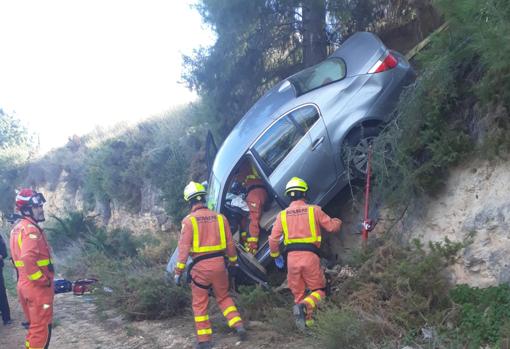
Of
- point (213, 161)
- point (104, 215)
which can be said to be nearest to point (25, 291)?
point (213, 161)

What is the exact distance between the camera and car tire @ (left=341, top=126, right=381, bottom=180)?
650cm

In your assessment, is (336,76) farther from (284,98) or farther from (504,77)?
(504,77)

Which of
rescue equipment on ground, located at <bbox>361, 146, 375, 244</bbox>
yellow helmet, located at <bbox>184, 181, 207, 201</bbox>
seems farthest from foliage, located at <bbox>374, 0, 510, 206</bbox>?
yellow helmet, located at <bbox>184, 181, 207, 201</bbox>

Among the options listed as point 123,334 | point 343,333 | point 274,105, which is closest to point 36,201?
point 123,334

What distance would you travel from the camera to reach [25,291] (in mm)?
5824

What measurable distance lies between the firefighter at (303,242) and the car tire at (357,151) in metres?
0.79

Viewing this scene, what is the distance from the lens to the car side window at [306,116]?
6742 mm

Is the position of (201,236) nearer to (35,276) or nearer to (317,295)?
(317,295)

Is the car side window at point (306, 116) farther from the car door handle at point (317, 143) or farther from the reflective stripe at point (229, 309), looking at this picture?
the reflective stripe at point (229, 309)

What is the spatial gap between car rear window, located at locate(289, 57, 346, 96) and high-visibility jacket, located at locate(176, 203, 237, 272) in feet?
6.89

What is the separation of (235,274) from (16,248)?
266 centimetres

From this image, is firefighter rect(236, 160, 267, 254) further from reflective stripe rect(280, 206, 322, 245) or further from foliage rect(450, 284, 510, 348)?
foliage rect(450, 284, 510, 348)

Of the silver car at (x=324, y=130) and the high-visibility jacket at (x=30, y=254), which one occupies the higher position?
the silver car at (x=324, y=130)

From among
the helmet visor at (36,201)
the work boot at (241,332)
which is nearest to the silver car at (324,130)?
the work boot at (241,332)
